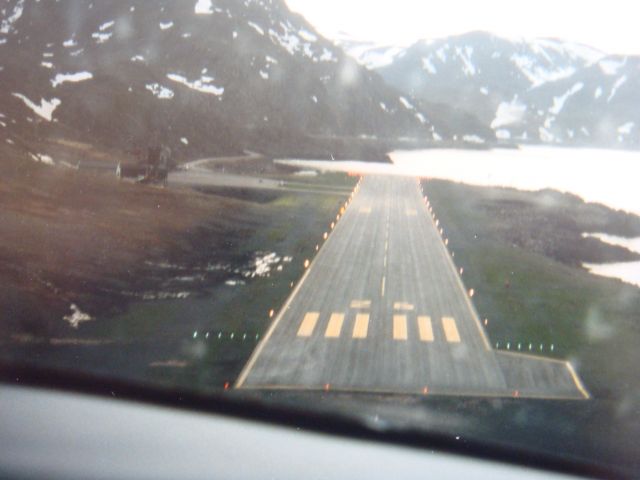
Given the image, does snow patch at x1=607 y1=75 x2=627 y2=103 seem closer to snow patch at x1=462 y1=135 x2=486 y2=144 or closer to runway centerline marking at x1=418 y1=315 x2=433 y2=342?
snow patch at x1=462 y1=135 x2=486 y2=144

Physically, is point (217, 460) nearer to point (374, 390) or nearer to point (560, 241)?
point (374, 390)

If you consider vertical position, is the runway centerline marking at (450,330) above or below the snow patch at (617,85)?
below

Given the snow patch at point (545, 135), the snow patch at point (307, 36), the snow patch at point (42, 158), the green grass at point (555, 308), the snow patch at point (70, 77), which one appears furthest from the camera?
the snow patch at point (545, 135)

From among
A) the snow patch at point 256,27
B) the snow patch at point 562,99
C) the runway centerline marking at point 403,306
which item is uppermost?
Result: the snow patch at point 256,27

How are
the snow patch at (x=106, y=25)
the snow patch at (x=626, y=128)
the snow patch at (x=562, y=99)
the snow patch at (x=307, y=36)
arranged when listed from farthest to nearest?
the snow patch at (x=562, y=99), the snow patch at (x=626, y=128), the snow patch at (x=307, y=36), the snow patch at (x=106, y=25)

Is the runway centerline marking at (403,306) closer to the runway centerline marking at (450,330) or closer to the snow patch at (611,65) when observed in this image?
the runway centerline marking at (450,330)

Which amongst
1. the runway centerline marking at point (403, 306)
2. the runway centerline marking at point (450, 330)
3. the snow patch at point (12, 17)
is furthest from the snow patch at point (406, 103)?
Answer: the runway centerline marking at point (450, 330)
